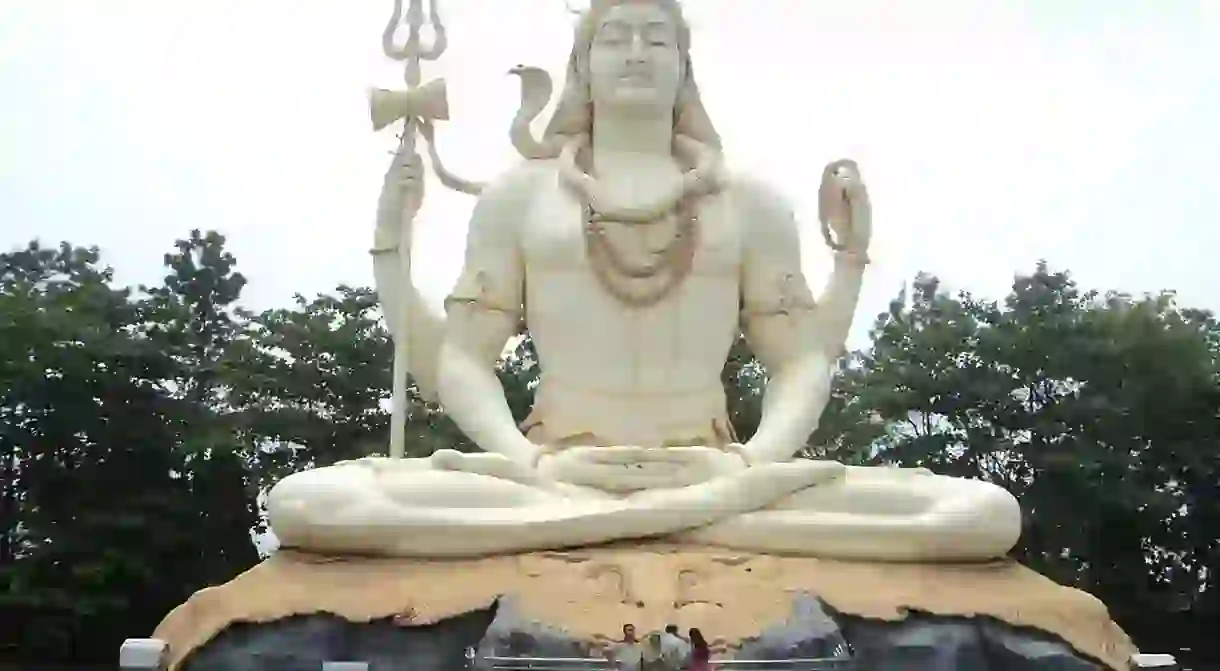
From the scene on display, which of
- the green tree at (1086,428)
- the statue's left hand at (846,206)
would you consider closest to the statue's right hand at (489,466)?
the statue's left hand at (846,206)

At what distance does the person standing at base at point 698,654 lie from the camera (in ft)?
14.1

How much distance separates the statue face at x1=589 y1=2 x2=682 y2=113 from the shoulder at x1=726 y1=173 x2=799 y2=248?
544mm

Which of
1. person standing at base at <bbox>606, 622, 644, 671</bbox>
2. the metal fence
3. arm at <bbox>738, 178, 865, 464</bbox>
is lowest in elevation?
the metal fence

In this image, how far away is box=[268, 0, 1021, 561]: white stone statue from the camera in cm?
544

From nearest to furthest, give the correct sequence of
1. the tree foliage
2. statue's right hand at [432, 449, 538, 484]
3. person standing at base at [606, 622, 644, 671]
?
person standing at base at [606, 622, 644, 671], statue's right hand at [432, 449, 538, 484], the tree foliage

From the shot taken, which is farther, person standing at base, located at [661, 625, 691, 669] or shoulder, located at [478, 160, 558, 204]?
shoulder, located at [478, 160, 558, 204]

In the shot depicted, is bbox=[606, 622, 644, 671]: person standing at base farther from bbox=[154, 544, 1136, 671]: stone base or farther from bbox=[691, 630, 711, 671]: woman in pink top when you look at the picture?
bbox=[691, 630, 711, 671]: woman in pink top

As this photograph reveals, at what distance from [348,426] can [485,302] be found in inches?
358

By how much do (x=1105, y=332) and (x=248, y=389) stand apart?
31.3ft

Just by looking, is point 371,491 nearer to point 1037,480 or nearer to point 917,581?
point 917,581

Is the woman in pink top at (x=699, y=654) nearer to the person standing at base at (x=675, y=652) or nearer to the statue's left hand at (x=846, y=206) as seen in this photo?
the person standing at base at (x=675, y=652)

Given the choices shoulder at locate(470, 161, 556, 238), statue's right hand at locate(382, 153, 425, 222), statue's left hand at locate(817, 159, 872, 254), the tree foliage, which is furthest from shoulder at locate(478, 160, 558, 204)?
the tree foliage

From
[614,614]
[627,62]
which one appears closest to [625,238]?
[627,62]

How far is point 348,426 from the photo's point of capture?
14984 mm
